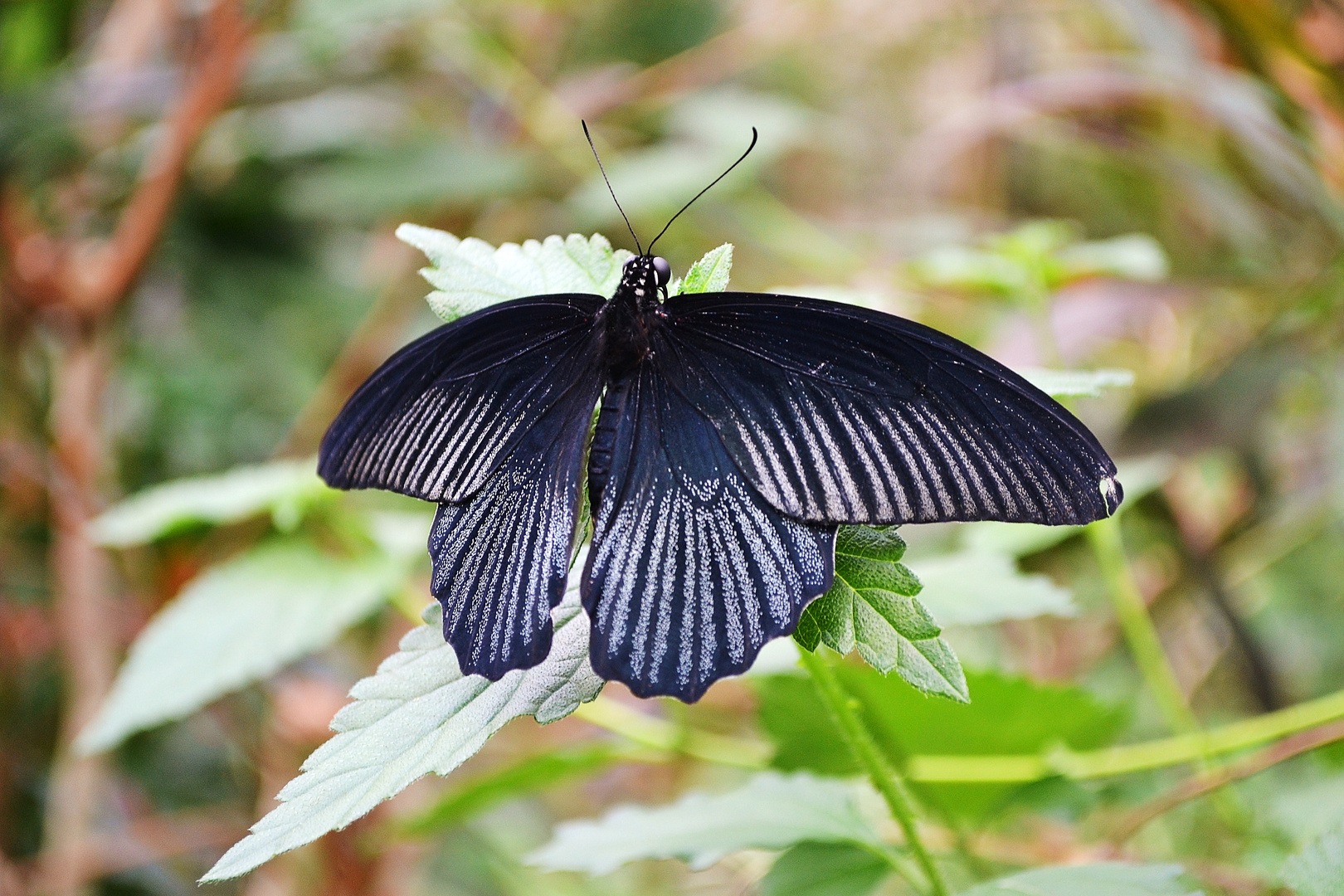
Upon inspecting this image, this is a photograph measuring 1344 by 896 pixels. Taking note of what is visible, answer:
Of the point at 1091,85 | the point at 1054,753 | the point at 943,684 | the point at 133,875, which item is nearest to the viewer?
the point at 943,684

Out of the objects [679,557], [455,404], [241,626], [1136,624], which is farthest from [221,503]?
[1136,624]

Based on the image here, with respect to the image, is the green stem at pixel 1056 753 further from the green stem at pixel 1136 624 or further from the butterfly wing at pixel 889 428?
the butterfly wing at pixel 889 428

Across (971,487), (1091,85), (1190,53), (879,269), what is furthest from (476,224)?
(971,487)

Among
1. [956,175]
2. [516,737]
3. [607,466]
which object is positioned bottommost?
[516,737]

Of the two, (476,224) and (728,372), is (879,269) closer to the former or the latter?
(476,224)

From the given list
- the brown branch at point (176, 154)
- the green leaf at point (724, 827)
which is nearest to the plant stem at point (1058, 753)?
the green leaf at point (724, 827)

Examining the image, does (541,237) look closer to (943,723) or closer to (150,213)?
(150,213)
